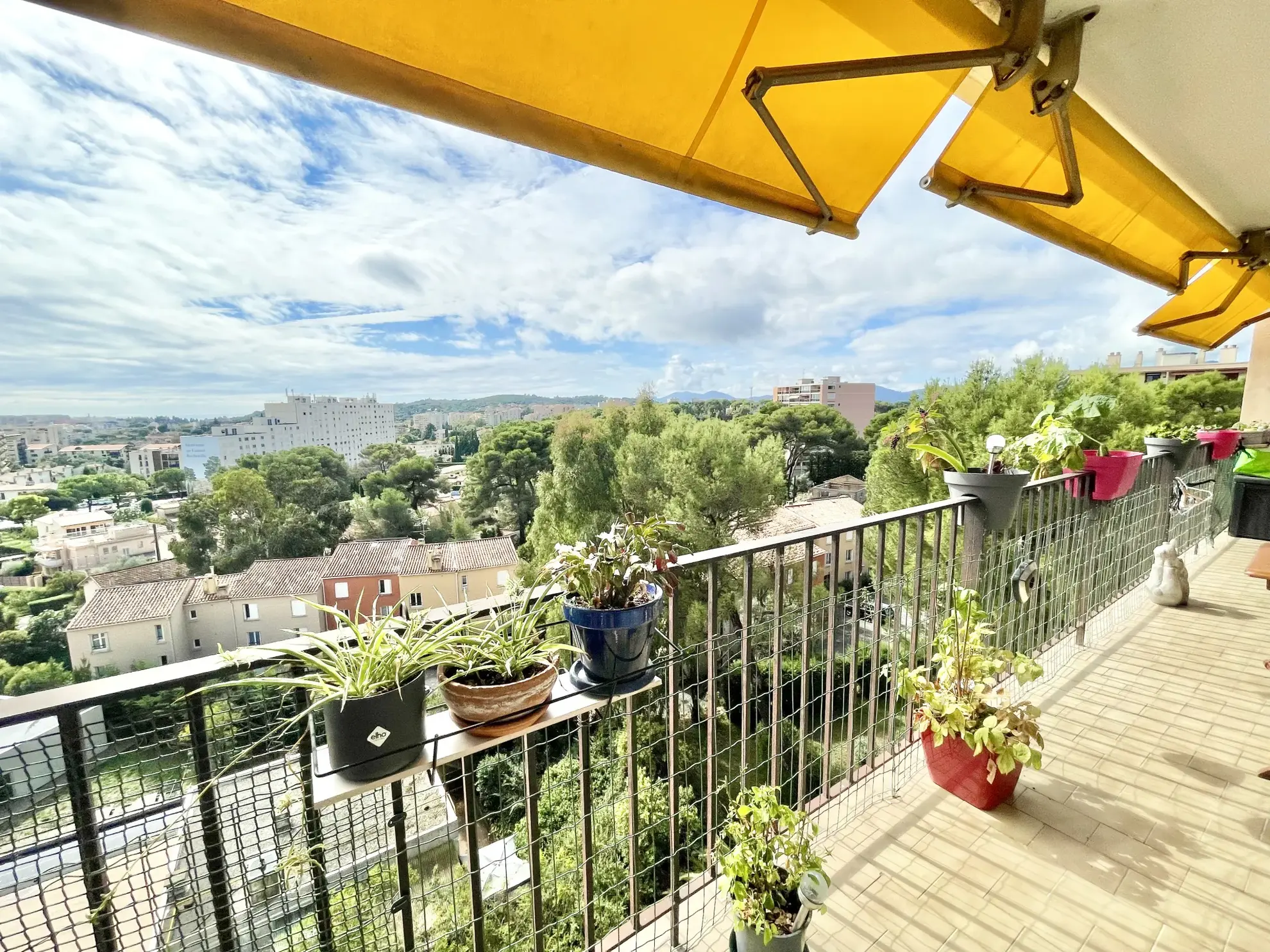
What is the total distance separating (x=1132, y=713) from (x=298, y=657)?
3268 mm

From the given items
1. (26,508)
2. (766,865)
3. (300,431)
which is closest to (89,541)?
(26,508)

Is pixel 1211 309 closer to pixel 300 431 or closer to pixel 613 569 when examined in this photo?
pixel 613 569

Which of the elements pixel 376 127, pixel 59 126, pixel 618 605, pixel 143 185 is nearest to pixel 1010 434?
pixel 618 605

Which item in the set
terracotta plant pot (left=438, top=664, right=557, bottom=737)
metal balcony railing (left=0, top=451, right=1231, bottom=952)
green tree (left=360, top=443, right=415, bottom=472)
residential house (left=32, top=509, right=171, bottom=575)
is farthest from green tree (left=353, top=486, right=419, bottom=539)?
terracotta plant pot (left=438, top=664, right=557, bottom=737)

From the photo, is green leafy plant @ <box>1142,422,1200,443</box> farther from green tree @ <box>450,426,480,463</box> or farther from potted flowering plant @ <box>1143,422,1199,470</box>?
green tree @ <box>450,426,480,463</box>

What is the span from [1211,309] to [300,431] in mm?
25915

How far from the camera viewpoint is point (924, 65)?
112 cm

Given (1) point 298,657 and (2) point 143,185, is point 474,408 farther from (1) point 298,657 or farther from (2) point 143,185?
(1) point 298,657

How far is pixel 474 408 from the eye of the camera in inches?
1116

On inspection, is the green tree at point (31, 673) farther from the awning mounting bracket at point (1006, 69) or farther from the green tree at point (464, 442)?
the green tree at point (464, 442)

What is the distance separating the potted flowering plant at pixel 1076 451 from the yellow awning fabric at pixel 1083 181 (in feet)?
2.20

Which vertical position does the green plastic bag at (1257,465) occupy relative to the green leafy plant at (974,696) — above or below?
above

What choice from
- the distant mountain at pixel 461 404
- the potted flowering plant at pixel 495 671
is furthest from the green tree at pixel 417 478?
the potted flowering plant at pixel 495 671

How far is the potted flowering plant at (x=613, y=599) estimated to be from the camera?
1.13m
